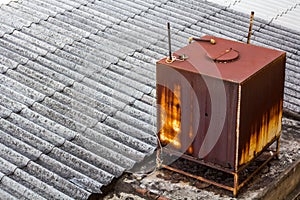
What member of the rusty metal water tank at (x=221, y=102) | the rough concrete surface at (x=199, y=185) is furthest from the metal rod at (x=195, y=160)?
the rough concrete surface at (x=199, y=185)

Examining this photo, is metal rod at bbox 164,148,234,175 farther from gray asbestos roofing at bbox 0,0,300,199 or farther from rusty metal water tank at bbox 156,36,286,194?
gray asbestos roofing at bbox 0,0,300,199

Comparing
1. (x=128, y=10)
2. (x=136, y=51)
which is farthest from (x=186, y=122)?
(x=128, y=10)

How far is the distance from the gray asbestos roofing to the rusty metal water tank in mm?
914

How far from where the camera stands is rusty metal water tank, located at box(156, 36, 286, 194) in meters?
7.19

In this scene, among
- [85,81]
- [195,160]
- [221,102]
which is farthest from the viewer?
[85,81]

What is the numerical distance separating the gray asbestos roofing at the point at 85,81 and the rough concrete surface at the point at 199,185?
0.25m

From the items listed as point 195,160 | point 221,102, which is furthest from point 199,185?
point 221,102

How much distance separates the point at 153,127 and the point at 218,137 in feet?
5.38

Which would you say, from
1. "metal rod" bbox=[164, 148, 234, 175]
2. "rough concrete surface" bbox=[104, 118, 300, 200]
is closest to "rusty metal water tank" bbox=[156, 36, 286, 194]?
"metal rod" bbox=[164, 148, 234, 175]

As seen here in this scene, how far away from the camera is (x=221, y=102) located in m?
7.20

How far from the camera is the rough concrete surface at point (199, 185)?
761 cm

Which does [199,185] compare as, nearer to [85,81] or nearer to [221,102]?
[221,102]

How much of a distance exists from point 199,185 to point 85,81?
9.97ft

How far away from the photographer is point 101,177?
7.83 metres
